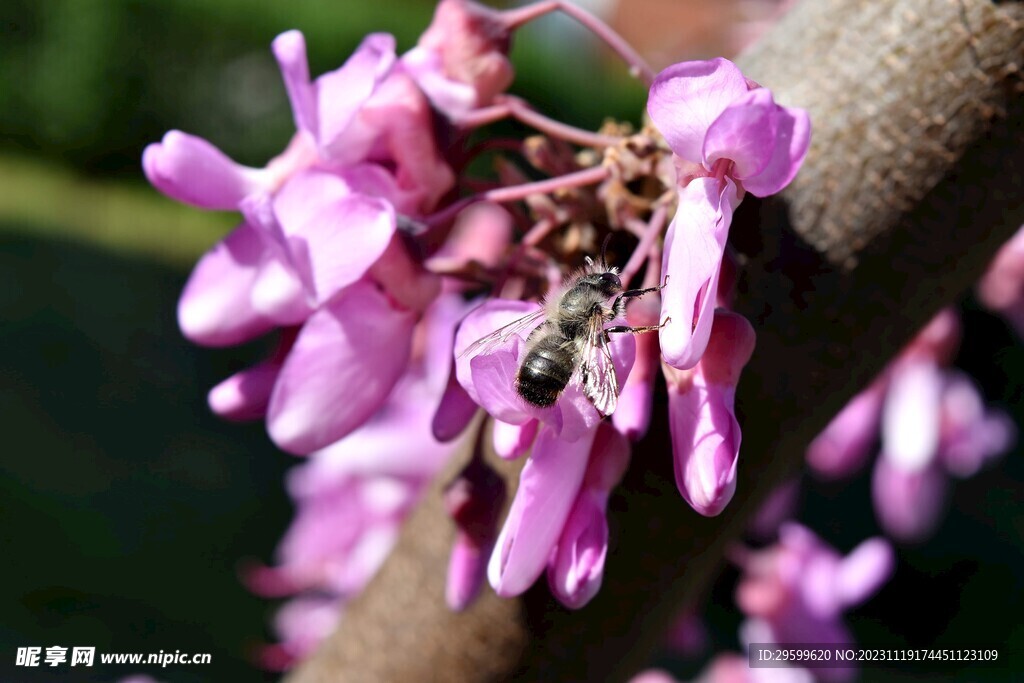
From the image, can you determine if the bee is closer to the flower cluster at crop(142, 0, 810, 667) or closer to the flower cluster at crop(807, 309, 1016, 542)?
the flower cluster at crop(142, 0, 810, 667)

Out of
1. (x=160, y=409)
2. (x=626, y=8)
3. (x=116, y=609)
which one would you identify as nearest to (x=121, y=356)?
(x=160, y=409)

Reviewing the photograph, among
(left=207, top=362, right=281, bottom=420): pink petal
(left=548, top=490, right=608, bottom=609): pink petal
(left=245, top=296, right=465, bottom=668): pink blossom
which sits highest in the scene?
(left=548, top=490, right=608, bottom=609): pink petal

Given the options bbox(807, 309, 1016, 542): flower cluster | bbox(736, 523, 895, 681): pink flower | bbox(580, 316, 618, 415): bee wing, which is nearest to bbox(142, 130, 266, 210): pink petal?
bbox(580, 316, 618, 415): bee wing

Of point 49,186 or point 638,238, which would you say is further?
point 49,186

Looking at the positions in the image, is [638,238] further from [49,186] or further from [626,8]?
[626,8]

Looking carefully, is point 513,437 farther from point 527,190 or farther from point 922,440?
point 922,440

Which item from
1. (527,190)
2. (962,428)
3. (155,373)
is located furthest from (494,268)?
(155,373)
